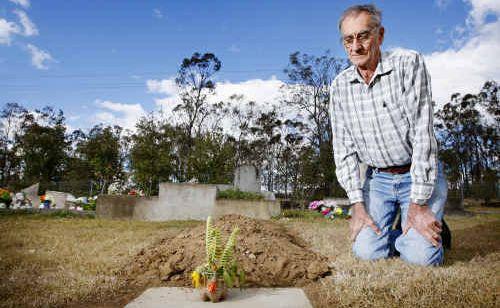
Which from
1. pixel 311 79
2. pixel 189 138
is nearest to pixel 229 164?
pixel 189 138

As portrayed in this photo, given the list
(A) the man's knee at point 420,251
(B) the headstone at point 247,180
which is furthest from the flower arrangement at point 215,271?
(B) the headstone at point 247,180

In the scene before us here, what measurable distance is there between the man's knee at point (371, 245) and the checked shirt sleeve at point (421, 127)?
560mm

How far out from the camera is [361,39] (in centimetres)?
275

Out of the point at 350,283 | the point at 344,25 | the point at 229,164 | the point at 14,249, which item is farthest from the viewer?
the point at 229,164

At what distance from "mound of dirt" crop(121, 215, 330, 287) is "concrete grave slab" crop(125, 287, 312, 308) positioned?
0.25m

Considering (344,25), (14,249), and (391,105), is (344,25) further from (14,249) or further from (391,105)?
(14,249)

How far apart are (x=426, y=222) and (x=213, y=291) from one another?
1648 mm

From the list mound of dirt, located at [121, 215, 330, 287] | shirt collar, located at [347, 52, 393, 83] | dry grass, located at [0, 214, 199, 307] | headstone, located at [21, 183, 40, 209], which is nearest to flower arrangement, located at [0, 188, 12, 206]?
headstone, located at [21, 183, 40, 209]

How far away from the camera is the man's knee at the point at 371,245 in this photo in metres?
3.01

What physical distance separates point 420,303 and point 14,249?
434cm

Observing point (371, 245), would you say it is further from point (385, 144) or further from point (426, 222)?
point (385, 144)

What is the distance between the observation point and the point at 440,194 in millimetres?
2820

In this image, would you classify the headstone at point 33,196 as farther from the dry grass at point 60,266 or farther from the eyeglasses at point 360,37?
the eyeglasses at point 360,37

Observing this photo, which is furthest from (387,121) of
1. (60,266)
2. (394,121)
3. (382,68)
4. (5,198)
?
(5,198)
